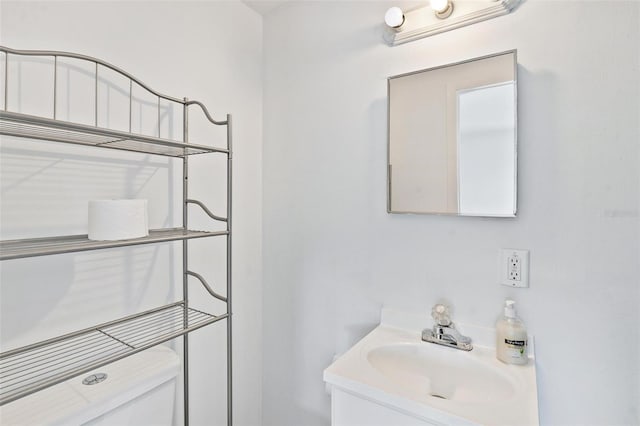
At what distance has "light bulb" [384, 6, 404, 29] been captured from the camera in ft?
3.72

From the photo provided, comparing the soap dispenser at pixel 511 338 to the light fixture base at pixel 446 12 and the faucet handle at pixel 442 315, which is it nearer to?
the faucet handle at pixel 442 315

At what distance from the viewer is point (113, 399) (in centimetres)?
86

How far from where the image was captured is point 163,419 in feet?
3.27

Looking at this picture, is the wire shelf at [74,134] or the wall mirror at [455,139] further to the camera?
the wall mirror at [455,139]

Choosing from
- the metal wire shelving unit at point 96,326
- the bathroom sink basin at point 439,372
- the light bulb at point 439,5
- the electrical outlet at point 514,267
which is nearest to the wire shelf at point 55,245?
the metal wire shelving unit at point 96,326

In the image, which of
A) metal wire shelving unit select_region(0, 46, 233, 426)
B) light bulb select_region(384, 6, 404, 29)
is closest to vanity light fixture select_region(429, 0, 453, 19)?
light bulb select_region(384, 6, 404, 29)

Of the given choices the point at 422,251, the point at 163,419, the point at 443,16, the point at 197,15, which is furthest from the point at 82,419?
the point at 443,16

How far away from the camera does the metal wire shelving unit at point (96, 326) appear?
719 mm

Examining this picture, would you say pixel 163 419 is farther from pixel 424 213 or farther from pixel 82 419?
pixel 424 213

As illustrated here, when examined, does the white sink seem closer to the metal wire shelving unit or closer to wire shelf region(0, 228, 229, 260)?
the metal wire shelving unit

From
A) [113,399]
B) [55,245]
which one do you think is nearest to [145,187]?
[55,245]

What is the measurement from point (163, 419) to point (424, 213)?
1.06 meters

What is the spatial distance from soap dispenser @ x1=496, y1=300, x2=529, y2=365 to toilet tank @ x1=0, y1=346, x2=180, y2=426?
0.99 m

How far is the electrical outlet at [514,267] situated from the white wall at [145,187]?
1.05m
